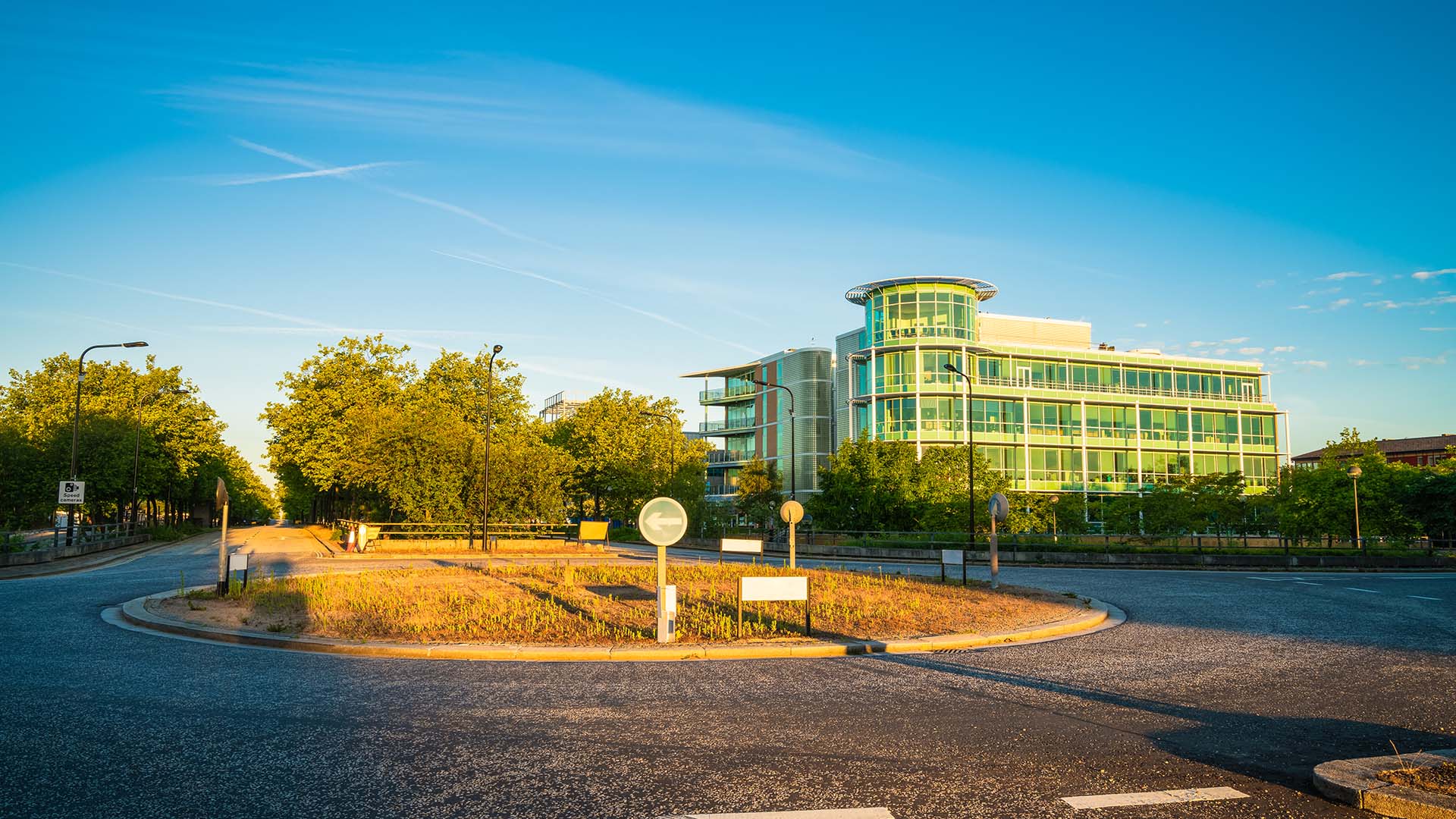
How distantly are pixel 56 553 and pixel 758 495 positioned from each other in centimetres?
3680

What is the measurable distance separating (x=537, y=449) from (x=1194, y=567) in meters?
33.2

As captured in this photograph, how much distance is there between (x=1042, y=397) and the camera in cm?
6919

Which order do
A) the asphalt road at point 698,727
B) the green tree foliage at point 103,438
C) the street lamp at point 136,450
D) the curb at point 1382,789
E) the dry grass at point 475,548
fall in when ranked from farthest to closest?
the street lamp at point 136,450 → the green tree foliage at point 103,438 → the dry grass at point 475,548 → the asphalt road at point 698,727 → the curb at point 1382,789

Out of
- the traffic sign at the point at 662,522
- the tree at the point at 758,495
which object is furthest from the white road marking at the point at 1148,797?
the tree at the point at 758,495

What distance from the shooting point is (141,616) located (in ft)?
47.2

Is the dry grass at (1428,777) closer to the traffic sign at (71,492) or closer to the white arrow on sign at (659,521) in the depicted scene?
the white arrow on sign at (659,521)

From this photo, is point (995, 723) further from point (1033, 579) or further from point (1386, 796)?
point (1033, 579)

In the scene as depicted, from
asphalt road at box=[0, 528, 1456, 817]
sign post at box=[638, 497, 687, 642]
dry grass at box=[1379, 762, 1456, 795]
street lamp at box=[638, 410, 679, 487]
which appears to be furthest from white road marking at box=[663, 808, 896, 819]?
street lamp at box=[638, 410, 679, 487]

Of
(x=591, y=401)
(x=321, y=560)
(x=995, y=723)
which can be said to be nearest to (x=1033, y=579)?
(x=995, y=723)

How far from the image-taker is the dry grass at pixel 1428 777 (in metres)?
5.54

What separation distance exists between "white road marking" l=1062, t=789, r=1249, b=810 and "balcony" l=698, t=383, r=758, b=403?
79.3m

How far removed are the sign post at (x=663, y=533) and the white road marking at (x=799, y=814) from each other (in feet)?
23.3

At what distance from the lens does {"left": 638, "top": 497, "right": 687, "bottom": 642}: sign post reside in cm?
1258

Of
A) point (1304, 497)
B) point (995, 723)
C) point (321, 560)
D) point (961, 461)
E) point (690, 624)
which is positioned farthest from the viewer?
point (961, 461)
